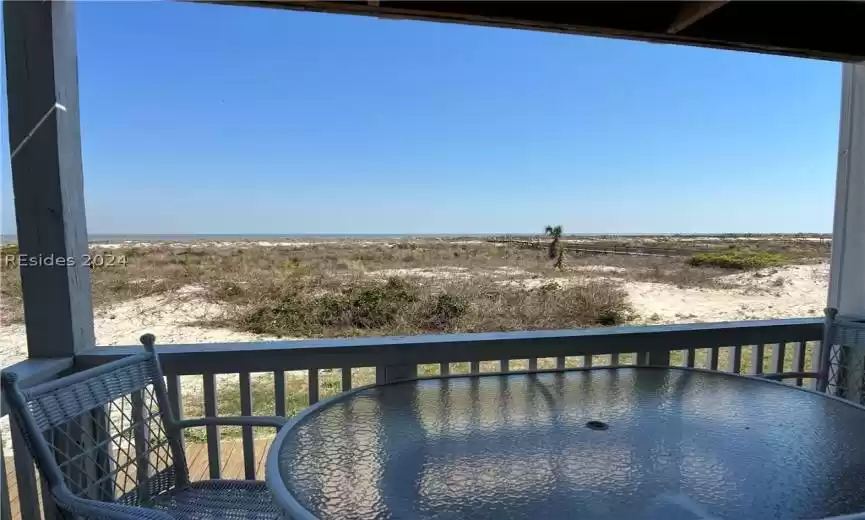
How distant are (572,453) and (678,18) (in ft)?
4.77

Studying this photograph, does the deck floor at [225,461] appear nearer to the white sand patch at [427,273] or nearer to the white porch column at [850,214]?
the white porch column at [850,214]

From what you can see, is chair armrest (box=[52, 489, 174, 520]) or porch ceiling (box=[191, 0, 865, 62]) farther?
porch ceiling (box=[191, 0, 865, 62])

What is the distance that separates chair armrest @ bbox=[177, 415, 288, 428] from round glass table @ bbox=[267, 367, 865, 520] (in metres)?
0.18

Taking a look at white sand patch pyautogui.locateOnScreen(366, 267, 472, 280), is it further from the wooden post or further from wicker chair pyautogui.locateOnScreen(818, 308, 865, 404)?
the wooden post

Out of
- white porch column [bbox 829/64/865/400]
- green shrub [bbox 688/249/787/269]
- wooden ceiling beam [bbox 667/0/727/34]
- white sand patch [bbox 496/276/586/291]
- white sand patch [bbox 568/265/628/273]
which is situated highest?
wooden ceiling beam [bbox 667/0/727/34]

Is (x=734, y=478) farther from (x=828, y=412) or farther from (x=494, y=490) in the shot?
(x=828, y=412)

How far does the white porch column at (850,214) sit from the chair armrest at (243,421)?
2.23m

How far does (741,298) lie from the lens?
8.55 meters

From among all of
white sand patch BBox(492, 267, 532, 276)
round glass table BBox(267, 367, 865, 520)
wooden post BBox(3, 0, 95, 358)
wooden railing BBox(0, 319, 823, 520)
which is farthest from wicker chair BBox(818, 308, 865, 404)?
white sand patch BBox(492, 267, 532, 276)

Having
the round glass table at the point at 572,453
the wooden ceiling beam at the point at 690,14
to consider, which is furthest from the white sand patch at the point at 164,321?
the wooden ceiling beam at the point at 690,14

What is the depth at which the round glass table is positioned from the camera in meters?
0.75

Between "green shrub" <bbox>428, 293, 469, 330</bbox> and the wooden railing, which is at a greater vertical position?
the wooden railing

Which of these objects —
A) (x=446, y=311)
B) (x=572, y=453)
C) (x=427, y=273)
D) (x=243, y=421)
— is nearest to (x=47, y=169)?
(x=243, y=421)

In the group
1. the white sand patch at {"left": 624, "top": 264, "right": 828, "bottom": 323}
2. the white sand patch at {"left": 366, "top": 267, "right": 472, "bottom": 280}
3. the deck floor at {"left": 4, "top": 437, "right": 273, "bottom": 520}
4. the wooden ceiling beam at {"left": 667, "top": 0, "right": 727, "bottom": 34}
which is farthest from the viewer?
the white sand patch at {"left": 366, "top": 267, "right": 472, "bottom": 280}
